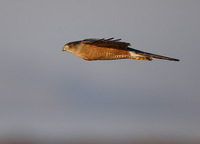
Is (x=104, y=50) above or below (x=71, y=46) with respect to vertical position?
below

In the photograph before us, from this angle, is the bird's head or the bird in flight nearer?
the bird in flight

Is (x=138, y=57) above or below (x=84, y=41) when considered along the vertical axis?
below

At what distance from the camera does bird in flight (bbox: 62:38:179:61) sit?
3952mm

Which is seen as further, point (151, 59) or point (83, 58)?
point (83, 58)

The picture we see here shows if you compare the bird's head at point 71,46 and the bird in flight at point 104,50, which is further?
the bird's head at point 71,46

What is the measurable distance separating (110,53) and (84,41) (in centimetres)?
41

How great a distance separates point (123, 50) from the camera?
4.03 metres

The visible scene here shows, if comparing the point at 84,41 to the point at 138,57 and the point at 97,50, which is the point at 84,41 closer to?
the point at 97,50

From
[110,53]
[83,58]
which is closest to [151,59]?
[110,53]

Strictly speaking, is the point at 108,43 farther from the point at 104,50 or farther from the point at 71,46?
the point at 71,46

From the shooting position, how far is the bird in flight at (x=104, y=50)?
3952 millimetres

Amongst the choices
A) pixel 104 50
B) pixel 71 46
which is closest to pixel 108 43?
pixel 104 50

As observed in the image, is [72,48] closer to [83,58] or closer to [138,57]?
[83,58]

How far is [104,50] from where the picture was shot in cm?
408
